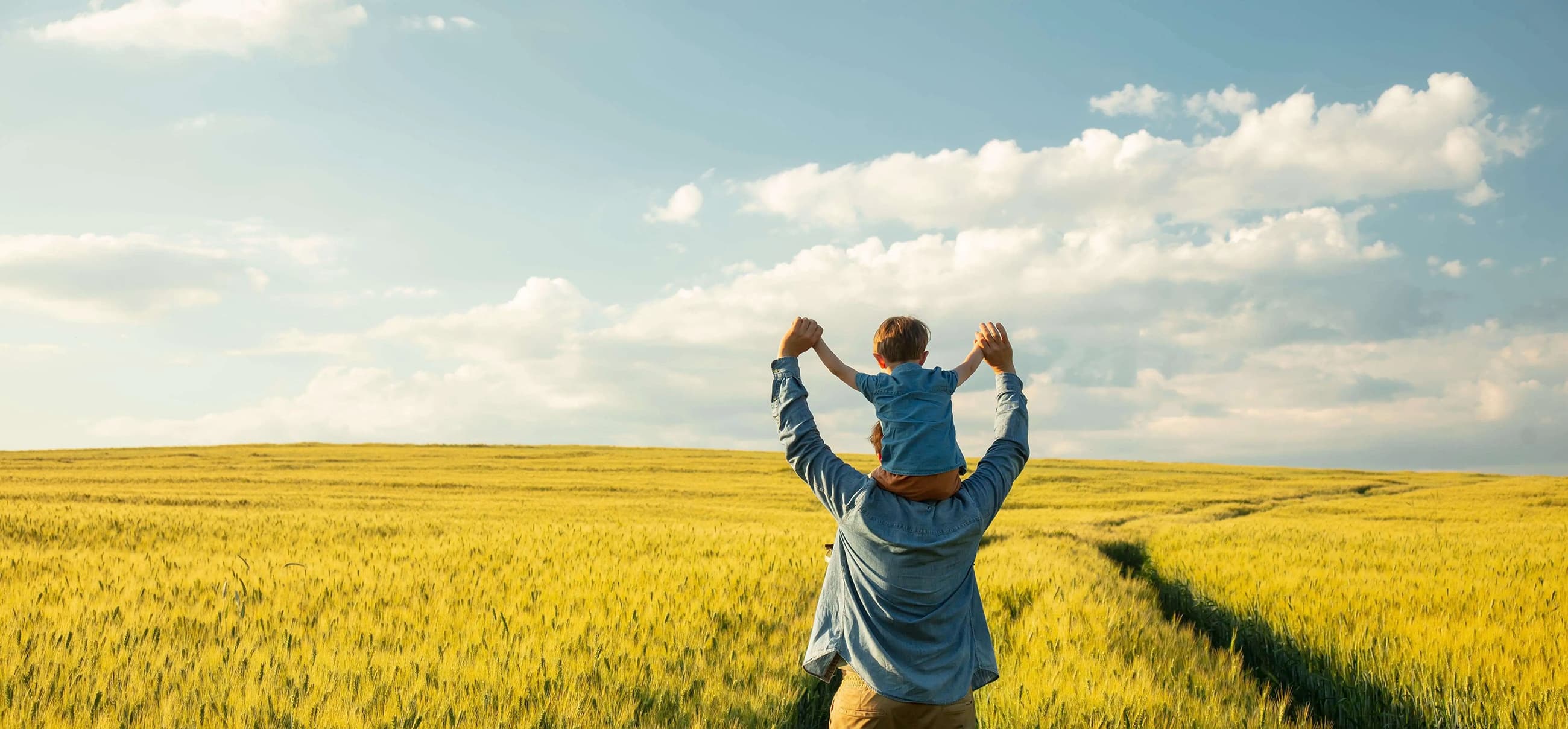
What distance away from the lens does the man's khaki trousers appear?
2.73m

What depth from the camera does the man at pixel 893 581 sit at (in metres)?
2.61

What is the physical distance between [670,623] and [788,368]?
3.89m

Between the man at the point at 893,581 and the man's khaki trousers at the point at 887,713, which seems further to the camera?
the man's khaki trousers at the point at 887,713

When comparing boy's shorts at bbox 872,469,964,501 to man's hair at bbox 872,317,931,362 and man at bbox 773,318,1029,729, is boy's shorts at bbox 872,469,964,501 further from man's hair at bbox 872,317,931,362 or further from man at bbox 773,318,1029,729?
man's hair at bbox 872,317,931,362

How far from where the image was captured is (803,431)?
273cm

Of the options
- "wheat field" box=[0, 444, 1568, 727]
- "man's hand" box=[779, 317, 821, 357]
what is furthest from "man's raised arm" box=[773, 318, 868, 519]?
"wheat field" box=[0, 444, 1568, 727]

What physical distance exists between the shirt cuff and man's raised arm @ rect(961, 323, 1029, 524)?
691mm

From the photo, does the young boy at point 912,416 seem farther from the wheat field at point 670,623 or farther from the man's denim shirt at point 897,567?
the wheat field at point 670,623

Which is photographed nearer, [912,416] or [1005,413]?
[912,416]

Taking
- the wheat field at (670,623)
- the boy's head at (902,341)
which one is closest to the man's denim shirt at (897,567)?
the boy's head at (902,341)

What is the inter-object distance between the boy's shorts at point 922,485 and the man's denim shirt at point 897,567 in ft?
0.09

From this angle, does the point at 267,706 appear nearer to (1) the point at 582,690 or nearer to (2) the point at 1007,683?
(1) the point at 582,690

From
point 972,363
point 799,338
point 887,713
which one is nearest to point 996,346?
point 972,363

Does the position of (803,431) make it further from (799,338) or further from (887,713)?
(887,713)
